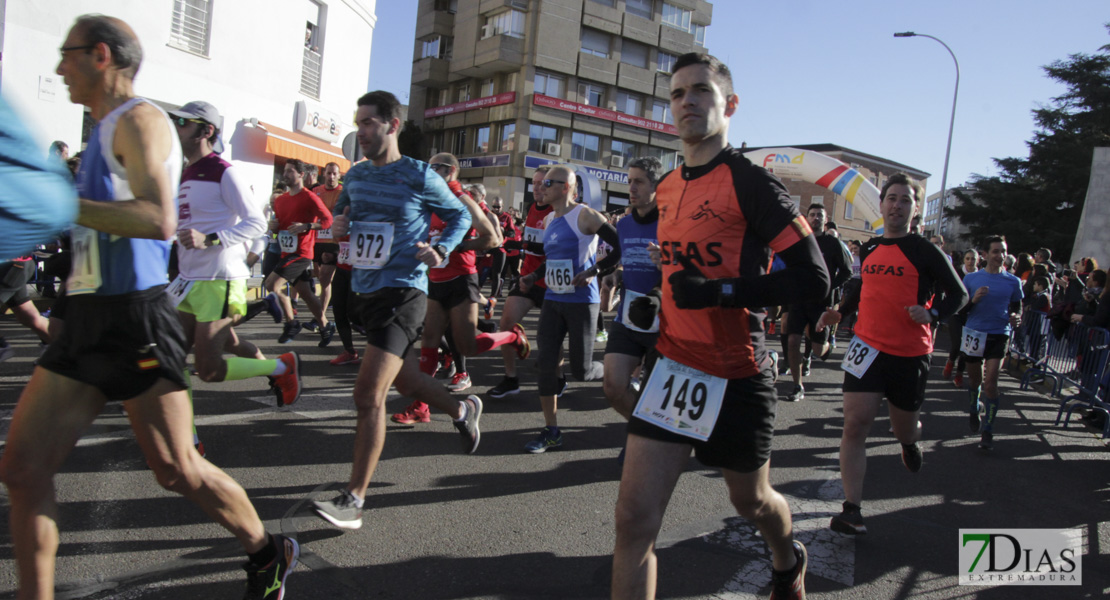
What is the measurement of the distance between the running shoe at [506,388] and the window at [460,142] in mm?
39608

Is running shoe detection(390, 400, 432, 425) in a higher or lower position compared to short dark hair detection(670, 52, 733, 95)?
lower

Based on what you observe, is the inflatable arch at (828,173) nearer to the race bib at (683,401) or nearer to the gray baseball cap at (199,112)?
the gray baseball cap at (199,112)

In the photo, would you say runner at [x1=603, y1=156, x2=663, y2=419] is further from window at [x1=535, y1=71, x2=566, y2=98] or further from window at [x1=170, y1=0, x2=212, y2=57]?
window at [x1=535, y1=71, x2=566, y2=98]

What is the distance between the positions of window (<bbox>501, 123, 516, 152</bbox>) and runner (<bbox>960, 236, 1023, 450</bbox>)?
34408 millimetres

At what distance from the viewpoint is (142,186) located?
225 cm

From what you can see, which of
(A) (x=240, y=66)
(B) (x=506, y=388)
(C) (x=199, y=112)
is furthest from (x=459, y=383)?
(A) (x=240, y=66)

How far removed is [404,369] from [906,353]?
2.94 metres

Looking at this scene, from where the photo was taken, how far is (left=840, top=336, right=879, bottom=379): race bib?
427 cm

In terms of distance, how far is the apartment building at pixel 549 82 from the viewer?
134 ft

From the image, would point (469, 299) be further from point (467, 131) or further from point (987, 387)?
point (467, 131)

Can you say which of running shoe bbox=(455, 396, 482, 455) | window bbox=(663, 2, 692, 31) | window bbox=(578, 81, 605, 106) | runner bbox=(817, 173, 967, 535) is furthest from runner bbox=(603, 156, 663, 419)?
window bbox=(663, 2, 692, 31)

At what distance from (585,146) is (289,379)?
39.2m

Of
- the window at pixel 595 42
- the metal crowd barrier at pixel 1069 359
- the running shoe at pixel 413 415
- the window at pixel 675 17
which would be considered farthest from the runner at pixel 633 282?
the window at pixel 675 17

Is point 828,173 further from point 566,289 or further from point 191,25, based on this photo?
point 566,289
